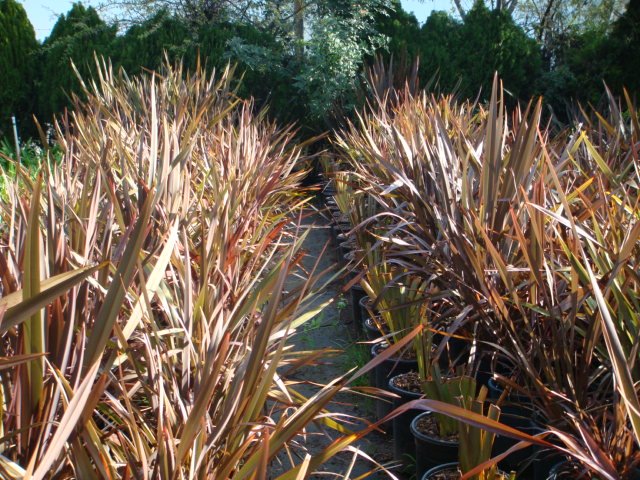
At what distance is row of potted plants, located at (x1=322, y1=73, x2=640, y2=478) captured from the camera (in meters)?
1.56

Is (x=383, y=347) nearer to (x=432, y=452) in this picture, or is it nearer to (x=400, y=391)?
(x=400, y=391)

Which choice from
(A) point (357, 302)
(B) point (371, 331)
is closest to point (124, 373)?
(B) point (371, 331)

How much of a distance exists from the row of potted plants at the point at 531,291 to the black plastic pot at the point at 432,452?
0.09 meters

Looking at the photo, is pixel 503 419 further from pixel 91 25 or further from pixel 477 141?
pixel 91 25

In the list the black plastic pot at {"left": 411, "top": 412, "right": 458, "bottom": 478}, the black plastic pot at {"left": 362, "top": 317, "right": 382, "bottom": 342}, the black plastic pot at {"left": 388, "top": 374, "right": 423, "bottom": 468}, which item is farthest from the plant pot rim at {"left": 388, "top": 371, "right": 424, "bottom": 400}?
the black plastic pot at {"left": 362, "top": 317, "right": 382, "bottom": 342}

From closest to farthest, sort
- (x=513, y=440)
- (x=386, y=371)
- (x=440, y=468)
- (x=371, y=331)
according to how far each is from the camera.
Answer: (x=440, y=468), (x=513, y=440), (x=386, y=371), (x=371, y=331)

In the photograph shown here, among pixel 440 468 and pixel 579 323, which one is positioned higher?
pixel 579 323

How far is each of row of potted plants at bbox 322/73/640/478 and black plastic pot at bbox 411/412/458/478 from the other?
0.31ft

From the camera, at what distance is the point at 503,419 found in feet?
7.49

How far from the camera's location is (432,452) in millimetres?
2141

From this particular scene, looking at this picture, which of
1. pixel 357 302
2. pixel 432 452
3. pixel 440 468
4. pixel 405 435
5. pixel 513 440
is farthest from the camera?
pixel 357 302

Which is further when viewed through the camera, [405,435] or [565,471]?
[405,435]

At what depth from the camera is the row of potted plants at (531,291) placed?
156 centimetres

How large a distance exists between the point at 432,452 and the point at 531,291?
583mm
